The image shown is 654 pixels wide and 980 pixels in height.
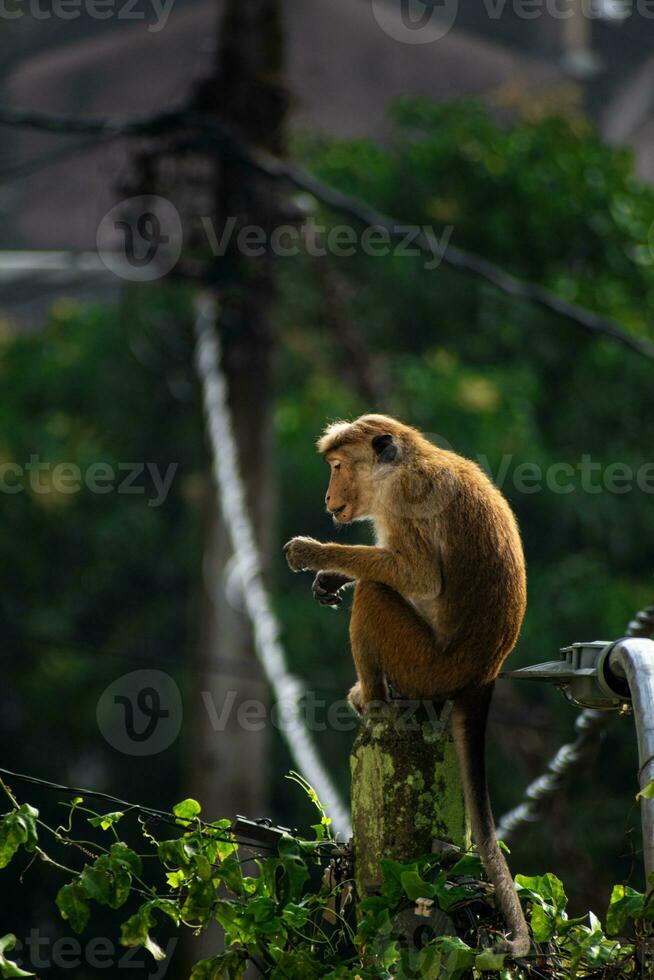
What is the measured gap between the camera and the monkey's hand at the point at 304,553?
416cm

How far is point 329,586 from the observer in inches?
165

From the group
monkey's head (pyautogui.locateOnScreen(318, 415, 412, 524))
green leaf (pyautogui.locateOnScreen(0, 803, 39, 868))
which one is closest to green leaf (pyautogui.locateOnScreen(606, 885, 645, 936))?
green leaf (pyautogui.locateOnScreen(0, 803, 39, 868))

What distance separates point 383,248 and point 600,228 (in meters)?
2.16

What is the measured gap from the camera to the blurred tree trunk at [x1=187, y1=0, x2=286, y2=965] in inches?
303

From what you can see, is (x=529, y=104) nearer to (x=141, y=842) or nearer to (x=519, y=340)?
(x=519, y=340)

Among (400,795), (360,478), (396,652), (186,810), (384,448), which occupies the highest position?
(384,448)

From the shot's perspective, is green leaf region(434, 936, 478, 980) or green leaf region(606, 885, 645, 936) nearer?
green leaf region(434, 936, 478, 980)

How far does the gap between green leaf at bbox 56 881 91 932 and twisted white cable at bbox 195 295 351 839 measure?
8.48ft

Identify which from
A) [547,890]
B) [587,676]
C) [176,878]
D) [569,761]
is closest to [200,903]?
[176,878]

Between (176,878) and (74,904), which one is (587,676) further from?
(74,904)

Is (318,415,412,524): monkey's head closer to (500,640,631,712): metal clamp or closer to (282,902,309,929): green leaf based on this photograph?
(500,640,631,712): metal clamp

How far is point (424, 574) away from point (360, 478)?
474mm

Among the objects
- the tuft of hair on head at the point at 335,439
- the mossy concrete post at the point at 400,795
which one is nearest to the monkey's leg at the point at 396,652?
the mossy concrete post at the point at 400,795

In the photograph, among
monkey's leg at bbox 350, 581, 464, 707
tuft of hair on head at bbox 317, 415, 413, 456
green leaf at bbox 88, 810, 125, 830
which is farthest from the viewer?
tuft of hair on head at bbox 317, 415, 413, 456
